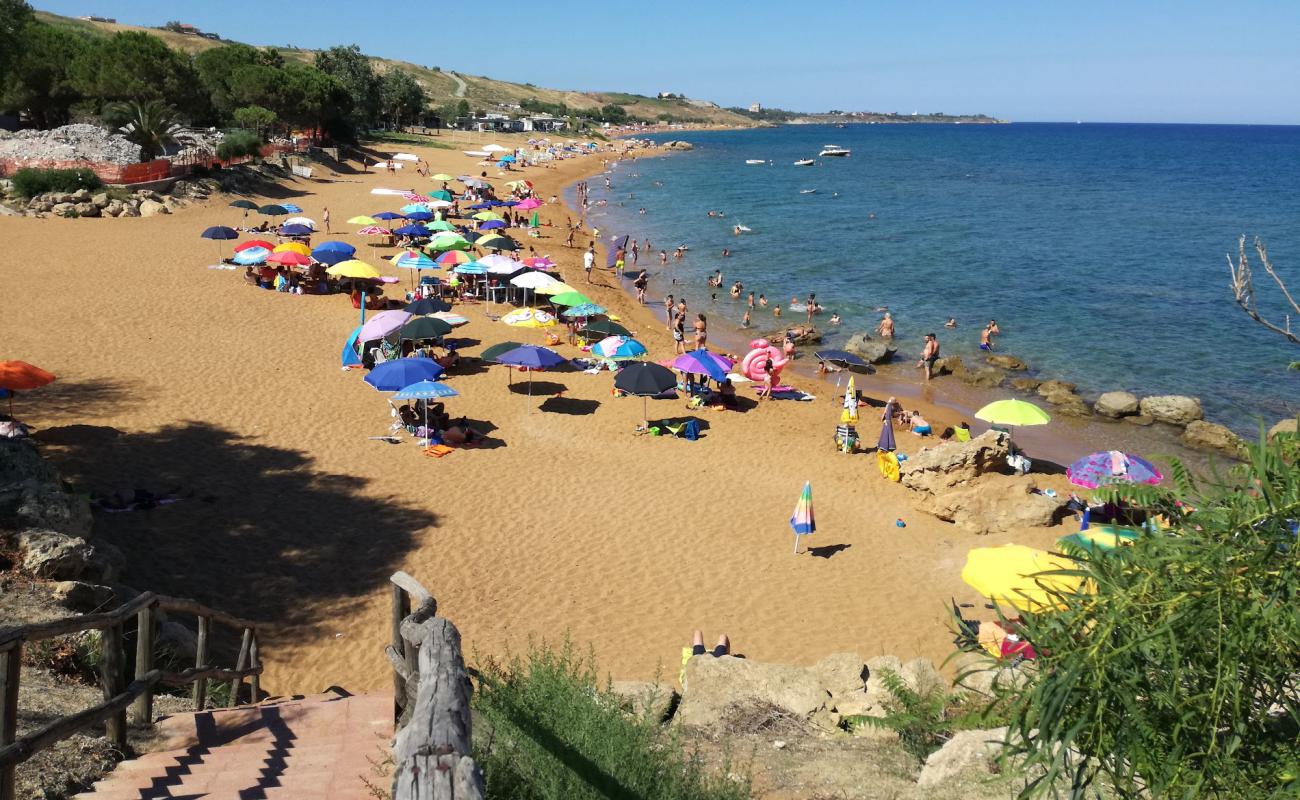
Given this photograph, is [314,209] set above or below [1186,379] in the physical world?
above

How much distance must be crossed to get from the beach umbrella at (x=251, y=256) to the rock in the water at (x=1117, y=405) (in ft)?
71.3

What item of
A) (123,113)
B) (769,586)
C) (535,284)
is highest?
(123,113)

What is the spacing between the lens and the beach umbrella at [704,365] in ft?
55.8

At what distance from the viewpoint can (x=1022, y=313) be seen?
29953 millimetres

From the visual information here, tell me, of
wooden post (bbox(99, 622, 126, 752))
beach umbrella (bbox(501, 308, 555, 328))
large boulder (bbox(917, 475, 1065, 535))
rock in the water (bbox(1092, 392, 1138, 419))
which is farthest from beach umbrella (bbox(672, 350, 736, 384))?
wooden post (bbox(99, 622, 126, 752))

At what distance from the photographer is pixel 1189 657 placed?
2.71 m

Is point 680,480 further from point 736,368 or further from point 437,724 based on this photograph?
point 437,724

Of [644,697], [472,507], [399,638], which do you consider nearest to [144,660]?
[399,638]

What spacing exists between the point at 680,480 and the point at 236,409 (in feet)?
26.4

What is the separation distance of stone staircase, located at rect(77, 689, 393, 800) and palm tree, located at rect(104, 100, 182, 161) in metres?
39.8

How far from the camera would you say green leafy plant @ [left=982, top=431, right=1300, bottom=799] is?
102 inches

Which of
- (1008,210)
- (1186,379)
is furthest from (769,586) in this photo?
(1008,210)

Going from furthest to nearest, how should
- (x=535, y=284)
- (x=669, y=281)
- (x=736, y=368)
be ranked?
(x=669, y=281) < (x=535, y=284) < (x=736, y=368)

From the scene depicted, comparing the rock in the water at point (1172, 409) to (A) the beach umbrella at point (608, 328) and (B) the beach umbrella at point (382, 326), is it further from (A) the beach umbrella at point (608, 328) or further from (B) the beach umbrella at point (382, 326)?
(B) the beach umbrella at point (382, 326)
